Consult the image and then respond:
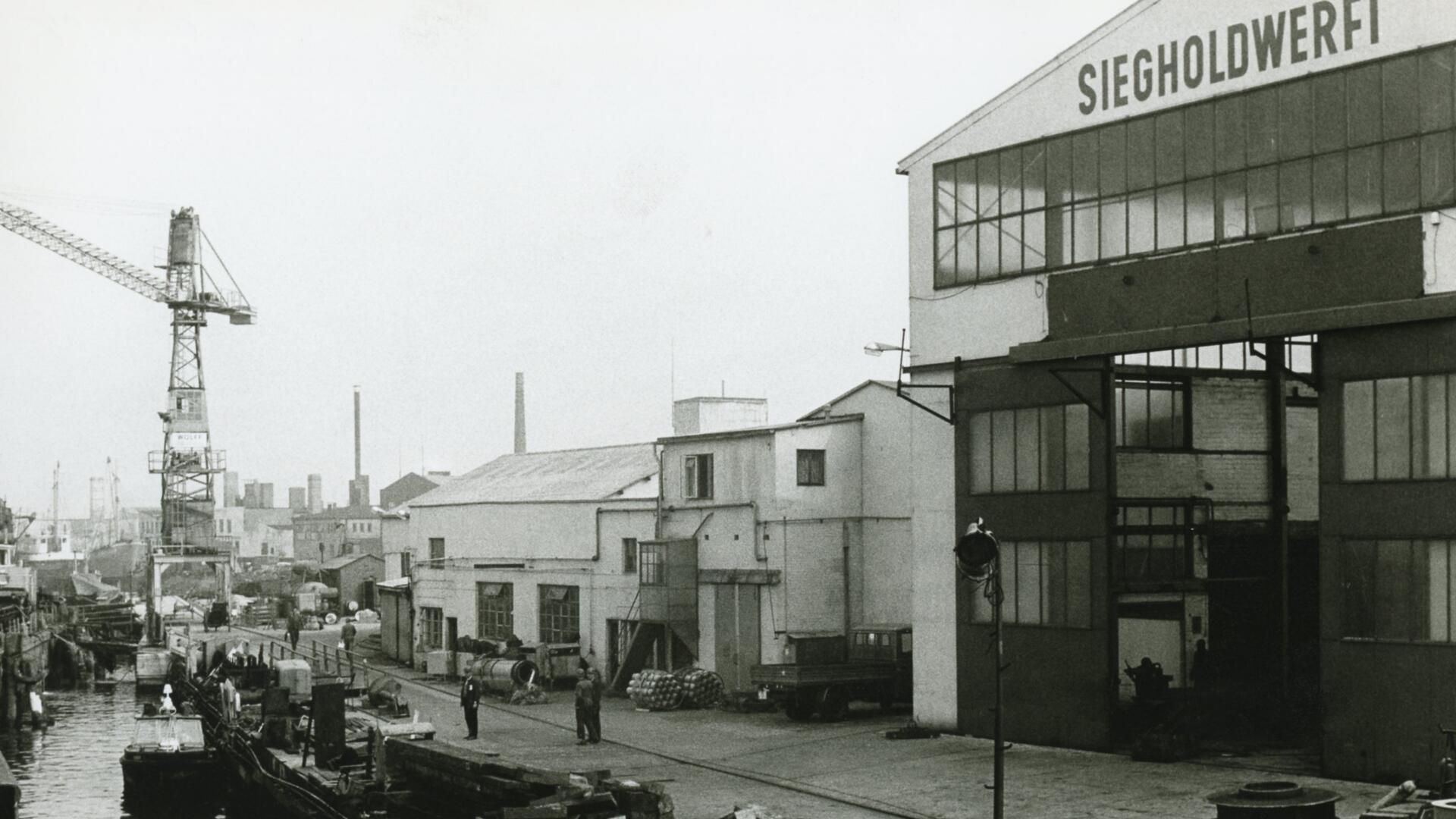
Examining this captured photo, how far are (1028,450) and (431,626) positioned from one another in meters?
31.6

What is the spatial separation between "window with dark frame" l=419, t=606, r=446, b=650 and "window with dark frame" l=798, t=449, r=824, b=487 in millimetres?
19852

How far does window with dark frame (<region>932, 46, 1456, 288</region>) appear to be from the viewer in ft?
78.6

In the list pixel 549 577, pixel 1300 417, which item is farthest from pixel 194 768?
pixel 1300 417

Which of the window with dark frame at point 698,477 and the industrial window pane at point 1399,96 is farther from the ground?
the industrial window pane at point 1399,96

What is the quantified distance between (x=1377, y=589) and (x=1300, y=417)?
997cm

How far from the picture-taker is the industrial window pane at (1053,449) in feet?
97.4

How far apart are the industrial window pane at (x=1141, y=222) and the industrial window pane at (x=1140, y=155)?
0.22m

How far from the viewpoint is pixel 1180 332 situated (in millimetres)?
26297

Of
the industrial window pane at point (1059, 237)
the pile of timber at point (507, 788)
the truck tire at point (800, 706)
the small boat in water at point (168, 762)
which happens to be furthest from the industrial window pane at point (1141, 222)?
the small boat in water at point (168, 762)

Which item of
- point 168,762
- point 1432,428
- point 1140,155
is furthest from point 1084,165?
point 168,762

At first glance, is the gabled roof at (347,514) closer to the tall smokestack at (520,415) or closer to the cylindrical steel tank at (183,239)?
the tall smokestack at (520,415)

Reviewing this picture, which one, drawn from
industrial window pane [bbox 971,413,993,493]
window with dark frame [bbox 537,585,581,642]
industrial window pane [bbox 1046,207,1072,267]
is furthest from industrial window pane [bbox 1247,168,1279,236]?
window with dark frame [bbox 537,585,581,642]

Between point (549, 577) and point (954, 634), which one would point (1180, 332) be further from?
point (549, 577)

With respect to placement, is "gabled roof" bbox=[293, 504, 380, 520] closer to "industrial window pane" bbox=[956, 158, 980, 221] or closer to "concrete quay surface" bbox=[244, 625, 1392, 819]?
"concrete quay surface" bbox=[244, 625, 1392, 819]
